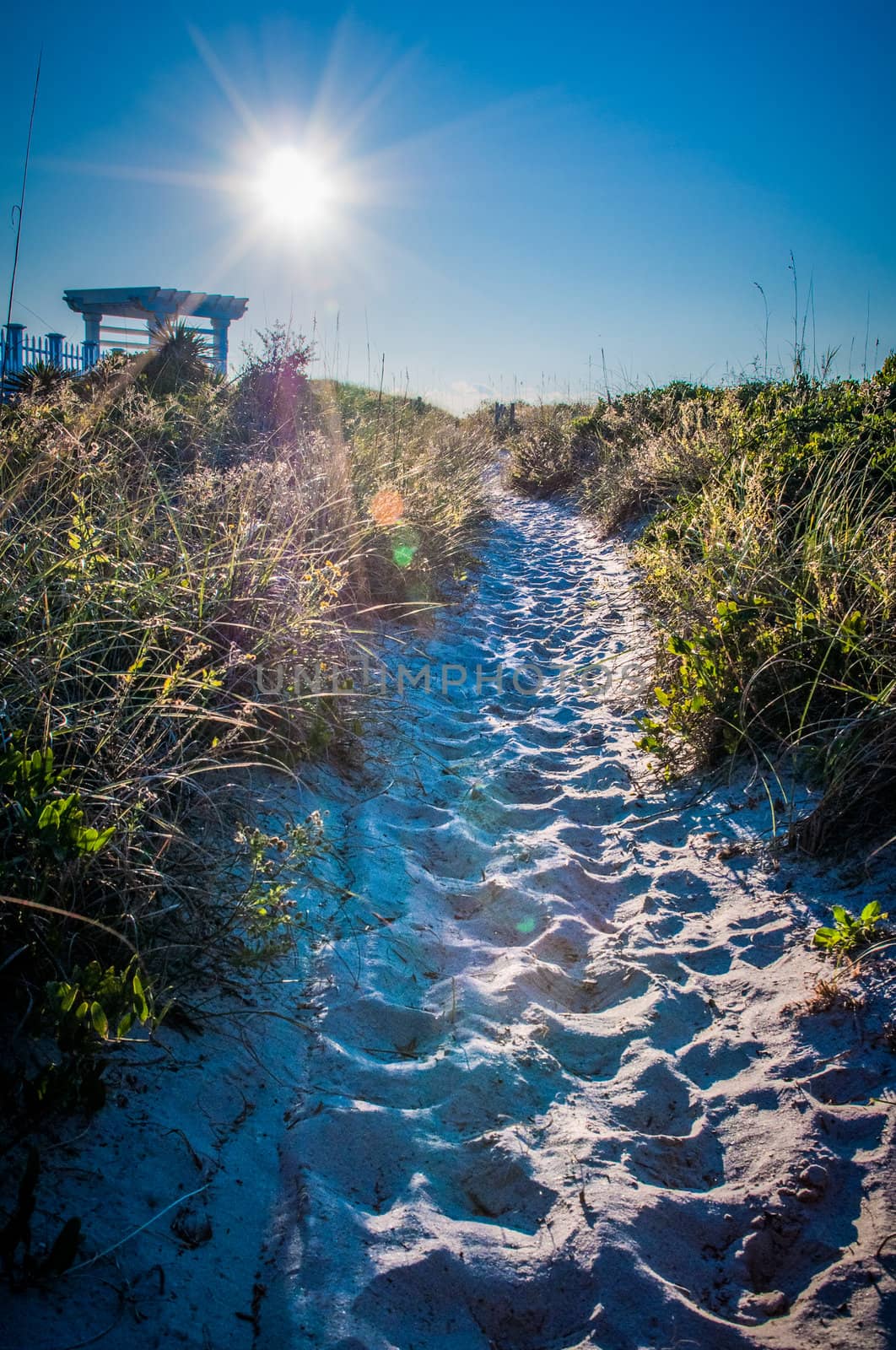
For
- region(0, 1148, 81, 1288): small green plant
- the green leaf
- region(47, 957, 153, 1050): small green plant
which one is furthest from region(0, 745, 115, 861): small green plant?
the green leaf

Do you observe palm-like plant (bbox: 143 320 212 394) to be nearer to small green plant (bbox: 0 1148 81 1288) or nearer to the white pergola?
the white pergola

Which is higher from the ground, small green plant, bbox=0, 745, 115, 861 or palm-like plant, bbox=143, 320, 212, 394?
Result: palm-like plant, bbox=143, 320, 212, 394

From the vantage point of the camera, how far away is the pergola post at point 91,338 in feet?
54.9

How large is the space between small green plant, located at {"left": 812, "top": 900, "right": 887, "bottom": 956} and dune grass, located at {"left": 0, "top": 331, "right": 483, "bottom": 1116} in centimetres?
149

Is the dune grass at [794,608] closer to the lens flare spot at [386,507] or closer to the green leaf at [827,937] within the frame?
the green leaf at [827,937]

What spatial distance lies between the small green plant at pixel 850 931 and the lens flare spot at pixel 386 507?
13.7ft

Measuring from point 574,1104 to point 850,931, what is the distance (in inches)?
34.8

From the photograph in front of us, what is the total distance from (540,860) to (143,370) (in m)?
9.73

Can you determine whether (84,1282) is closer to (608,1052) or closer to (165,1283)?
(165,1283)

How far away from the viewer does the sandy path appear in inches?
54.7

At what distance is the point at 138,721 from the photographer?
2.23m

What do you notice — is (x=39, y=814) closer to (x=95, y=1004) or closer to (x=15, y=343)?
(x=95, y=1004)

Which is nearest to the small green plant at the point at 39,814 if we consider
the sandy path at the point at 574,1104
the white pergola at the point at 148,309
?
the sandy path at the point at 574,1104

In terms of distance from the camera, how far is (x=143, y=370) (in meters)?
10.1
